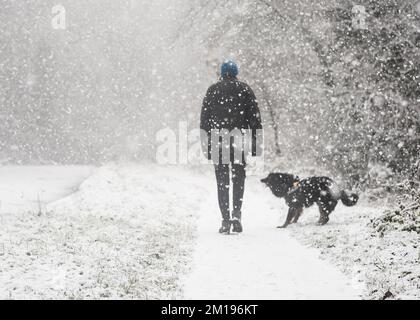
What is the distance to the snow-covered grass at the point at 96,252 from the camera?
509cm

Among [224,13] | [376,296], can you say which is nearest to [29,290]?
[376,296]

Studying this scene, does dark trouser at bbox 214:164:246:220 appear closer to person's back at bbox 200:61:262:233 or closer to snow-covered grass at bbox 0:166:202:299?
person's back at bbox 200:61:262:233

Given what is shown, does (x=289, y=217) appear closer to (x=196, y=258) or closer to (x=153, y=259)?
(x=196, y=258)

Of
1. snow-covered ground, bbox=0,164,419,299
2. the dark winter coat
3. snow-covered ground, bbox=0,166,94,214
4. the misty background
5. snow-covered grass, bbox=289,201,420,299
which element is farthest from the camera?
snow-covered ground, bbox=0,166,94,214

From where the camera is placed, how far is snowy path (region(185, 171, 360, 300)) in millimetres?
4948

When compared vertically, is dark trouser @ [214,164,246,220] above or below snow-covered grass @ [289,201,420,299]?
above

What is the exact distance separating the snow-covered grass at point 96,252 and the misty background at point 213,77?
5.42m

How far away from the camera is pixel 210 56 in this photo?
22.4m

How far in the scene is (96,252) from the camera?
21.8ft

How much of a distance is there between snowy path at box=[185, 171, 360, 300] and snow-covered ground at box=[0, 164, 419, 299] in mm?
11

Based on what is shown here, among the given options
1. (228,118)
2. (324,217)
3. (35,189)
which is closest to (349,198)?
(324,217)

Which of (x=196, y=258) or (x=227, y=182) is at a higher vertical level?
(x=227, y=182)

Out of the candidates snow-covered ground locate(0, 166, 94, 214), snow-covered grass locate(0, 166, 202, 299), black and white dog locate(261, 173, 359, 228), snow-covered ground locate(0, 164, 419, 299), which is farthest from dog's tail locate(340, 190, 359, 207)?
snow-covered ground locate(0, 166, 94, 214)

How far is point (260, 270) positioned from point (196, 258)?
1124 mm
